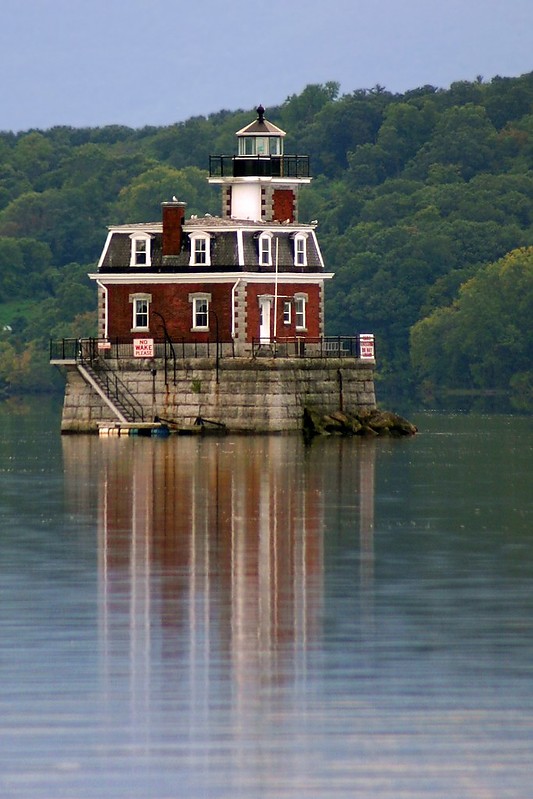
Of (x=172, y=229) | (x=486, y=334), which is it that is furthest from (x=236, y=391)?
(x=486, y=334)

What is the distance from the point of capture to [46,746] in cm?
2539

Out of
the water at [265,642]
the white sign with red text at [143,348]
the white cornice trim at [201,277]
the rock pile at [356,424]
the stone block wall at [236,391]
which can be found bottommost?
the water at [265,642]

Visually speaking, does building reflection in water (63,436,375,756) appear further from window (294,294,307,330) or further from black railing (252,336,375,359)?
window (294,294,307,330)

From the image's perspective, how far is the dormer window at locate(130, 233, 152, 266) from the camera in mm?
86125

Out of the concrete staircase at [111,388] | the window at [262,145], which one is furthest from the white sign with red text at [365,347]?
the window at [262,145]

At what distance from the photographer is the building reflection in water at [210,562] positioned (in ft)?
95.9

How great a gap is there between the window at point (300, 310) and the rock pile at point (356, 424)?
427 centimetres

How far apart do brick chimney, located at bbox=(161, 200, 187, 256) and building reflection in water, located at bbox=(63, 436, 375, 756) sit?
54.0ft

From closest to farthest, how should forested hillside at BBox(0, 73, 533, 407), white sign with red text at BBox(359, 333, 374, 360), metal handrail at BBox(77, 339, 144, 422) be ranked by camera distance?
1. metal handrail at BBox(77, 339, 144, 422)
2. white sign with red text at BBox(359, 333, 374, 360)
3. forested hillside at BBox(0, 73, 533, 407)

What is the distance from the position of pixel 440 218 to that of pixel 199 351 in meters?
97.3

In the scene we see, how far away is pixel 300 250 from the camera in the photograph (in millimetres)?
87062

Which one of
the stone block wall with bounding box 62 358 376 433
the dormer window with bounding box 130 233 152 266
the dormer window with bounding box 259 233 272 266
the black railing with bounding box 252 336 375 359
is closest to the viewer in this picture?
the stone block wall with bounding box 62 358 376 433

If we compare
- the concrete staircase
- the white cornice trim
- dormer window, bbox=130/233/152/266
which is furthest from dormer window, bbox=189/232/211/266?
the concrete staircase

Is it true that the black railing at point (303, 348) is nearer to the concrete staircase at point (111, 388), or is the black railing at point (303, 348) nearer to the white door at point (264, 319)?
the white door at point (264, 319)
